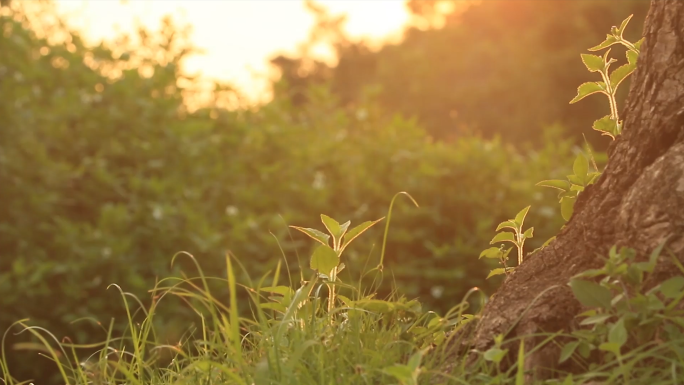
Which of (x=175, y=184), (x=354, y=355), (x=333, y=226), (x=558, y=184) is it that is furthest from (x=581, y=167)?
(x=175, y=184)

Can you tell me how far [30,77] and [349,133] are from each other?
2508mm

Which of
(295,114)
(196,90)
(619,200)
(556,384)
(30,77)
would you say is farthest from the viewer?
(295,114)

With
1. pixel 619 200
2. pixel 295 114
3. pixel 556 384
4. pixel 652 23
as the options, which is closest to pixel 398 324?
pixel 556 384

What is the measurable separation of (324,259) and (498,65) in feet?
85.1

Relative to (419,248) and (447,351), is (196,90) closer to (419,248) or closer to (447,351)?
(419,248)

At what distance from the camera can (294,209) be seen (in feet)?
19.4

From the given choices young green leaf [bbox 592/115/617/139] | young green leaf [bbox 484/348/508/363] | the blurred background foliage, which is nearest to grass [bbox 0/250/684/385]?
young green leaf [bbox 484/348/508/363]

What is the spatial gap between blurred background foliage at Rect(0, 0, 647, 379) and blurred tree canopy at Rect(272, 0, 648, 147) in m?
10.6

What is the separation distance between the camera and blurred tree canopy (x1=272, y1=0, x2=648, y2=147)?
20969mm

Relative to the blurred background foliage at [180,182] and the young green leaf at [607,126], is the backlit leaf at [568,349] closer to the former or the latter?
the young green leaf at [607,126]

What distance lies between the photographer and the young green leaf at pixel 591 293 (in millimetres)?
1426

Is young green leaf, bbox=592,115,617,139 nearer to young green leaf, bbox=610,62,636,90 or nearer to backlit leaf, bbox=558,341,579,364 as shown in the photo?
young green leaf, bbox=610,62,636,90

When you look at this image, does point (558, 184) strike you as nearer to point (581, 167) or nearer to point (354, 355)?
point (581, 167)

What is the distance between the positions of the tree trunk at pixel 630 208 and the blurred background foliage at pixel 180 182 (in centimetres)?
353
